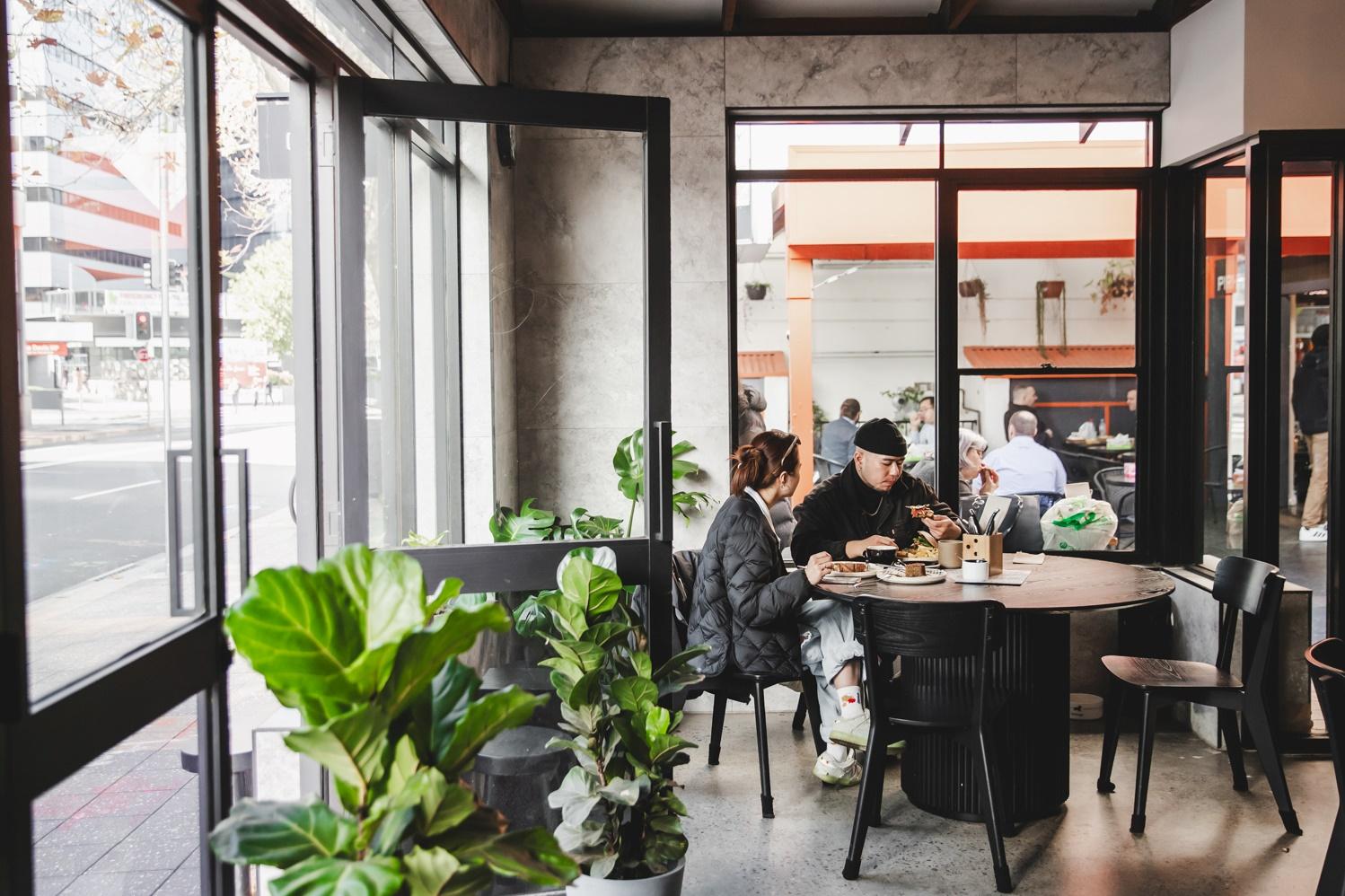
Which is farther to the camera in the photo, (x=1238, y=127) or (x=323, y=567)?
(x=1238, y=127)

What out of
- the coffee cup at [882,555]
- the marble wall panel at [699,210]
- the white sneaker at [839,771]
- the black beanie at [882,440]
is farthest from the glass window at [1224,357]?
the marble wall panel at [699,210]

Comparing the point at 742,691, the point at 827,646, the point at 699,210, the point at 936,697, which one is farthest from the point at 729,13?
the point at 936,697

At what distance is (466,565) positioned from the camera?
10.5 ft

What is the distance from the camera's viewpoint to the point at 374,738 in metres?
1.66

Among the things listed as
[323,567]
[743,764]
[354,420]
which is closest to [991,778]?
[743,764]

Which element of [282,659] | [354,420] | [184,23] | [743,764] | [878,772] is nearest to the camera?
[282,659]

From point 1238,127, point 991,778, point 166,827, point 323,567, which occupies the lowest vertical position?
point 991,778

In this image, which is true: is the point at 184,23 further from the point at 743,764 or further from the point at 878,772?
the point at 743,764

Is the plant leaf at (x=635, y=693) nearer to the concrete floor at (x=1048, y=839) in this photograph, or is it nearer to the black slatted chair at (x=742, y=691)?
the concrete floor at (x=1048, y=839)

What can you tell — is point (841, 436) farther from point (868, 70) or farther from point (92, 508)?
point (92, 508)

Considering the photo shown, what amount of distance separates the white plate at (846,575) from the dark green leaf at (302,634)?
2466 millimetres

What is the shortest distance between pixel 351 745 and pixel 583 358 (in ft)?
8.53

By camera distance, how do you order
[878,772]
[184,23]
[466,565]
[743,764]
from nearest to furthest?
[184,23] < [466,565] < [878,772] < [743,764]

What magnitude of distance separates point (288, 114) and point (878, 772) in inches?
108
